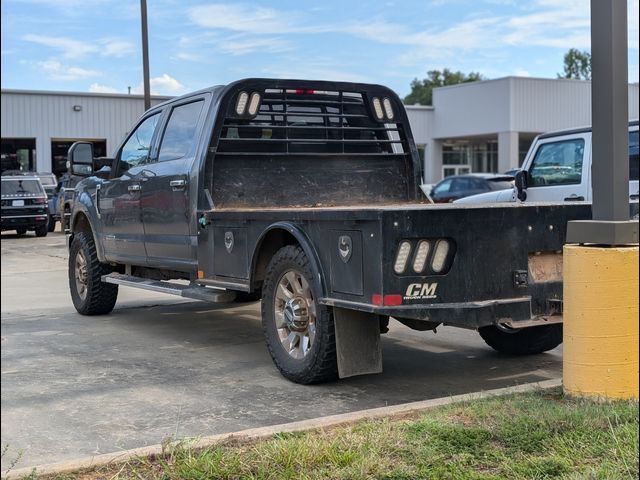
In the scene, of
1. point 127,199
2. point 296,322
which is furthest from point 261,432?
point 127,199

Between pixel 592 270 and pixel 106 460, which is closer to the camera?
pixel 106 460

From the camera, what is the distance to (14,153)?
25.0 m

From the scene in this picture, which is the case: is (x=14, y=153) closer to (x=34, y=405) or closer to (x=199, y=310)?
(x=199, y=310)

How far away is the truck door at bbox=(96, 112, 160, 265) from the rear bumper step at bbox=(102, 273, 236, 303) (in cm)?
18

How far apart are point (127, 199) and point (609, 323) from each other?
5.00 metres

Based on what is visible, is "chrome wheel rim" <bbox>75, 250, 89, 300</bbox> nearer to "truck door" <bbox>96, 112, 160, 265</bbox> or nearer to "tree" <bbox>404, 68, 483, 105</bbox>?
"truck door" <bbox>96, 112, 160, 265</bbox>

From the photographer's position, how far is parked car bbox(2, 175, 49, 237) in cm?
2341

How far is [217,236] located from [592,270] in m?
2.99

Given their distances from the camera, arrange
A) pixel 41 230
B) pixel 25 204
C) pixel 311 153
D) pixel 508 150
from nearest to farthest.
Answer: pixel 311 153 < pixel 25 204 < pixel 41 230 < pixel 508 150

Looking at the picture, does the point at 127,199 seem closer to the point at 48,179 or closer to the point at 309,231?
the point at 309,231

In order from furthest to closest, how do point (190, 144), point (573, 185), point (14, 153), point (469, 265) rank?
point (14, 153)
point (573, 185)
point (190, 144)
point (469, 265)

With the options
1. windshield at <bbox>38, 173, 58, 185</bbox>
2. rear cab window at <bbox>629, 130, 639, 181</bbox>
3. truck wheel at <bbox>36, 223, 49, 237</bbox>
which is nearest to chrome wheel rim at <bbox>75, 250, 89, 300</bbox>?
rear cab window at <bbox>629, 130, 639, 181</bbox>

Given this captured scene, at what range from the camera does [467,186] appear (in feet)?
72.1

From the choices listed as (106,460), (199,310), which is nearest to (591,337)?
(106,460)
